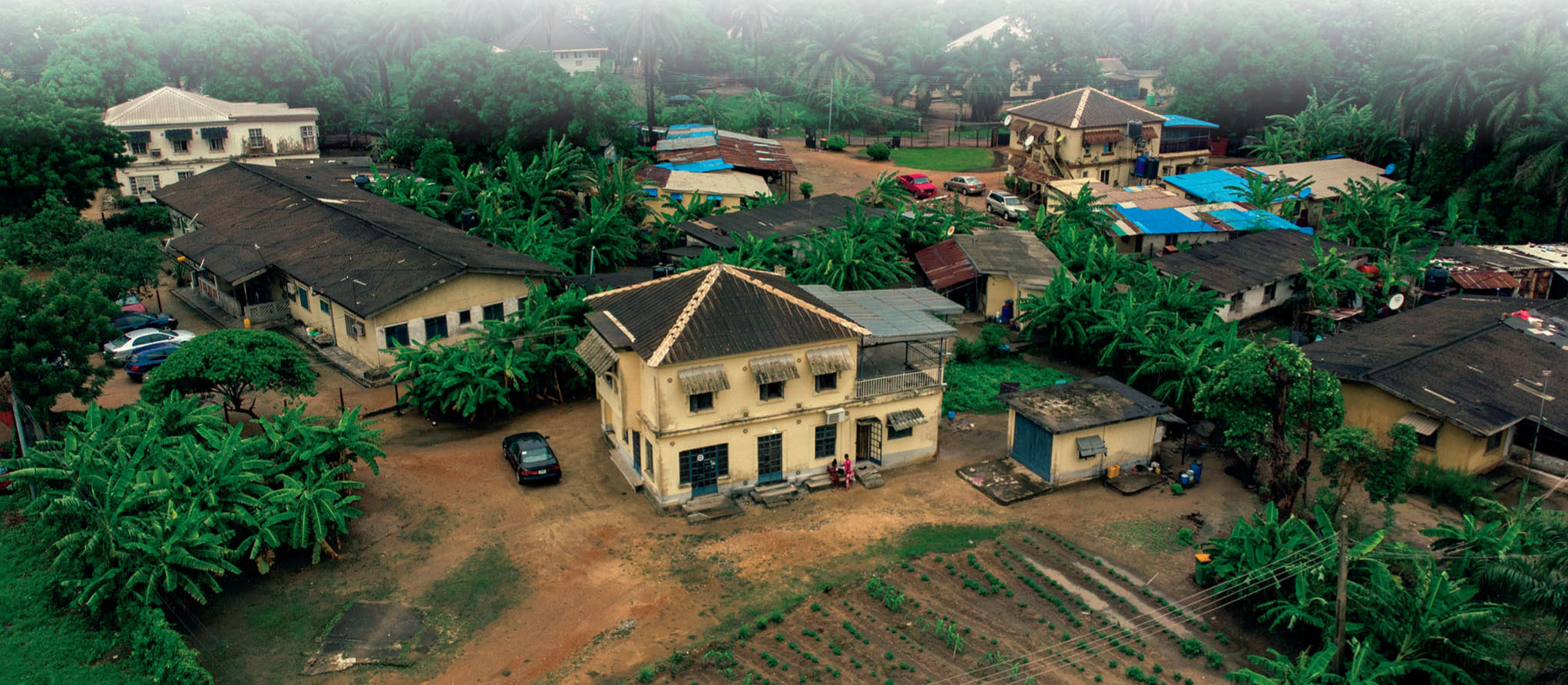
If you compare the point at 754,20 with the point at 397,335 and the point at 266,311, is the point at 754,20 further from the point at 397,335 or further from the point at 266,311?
the point at 397,335

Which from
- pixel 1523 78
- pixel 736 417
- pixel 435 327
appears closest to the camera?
pixel 736 417

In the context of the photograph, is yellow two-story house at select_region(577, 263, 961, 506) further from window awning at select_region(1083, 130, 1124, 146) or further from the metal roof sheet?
window awning at select_region(1083, 130, 1124, 146)

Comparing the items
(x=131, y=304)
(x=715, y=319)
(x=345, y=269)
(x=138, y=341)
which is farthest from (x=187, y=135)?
(x=715, y=319)

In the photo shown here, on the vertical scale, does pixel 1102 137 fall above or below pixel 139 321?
above

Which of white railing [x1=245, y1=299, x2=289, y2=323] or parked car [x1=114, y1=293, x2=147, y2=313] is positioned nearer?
white railing [x1=245, y1=299, x2=289, y2=323]

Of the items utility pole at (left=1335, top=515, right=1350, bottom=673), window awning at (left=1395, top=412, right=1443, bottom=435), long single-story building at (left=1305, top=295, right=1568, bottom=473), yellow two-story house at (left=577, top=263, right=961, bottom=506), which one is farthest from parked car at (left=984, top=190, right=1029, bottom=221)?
utility pole at (left=1335, top=515, right=1350, bottom=673)

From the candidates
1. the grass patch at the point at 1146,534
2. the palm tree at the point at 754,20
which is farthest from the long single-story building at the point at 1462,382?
the palm tree at the point at 754,20
